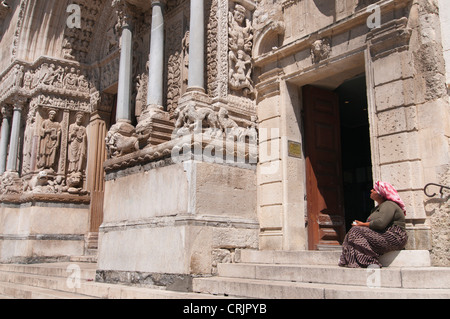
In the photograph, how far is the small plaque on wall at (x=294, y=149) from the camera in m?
→ 6.68

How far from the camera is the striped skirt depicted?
4.50 metres

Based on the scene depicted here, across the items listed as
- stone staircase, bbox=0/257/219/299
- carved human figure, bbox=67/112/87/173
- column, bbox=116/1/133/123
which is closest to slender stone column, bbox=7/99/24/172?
carved human figure, bbox=67/112/87/173

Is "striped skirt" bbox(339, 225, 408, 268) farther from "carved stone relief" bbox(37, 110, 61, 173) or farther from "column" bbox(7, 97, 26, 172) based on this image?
"column" bbox(7, 97, 26, 172)

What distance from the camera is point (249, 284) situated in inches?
183

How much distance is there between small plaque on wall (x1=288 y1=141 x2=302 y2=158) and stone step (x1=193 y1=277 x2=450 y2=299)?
2178 mm

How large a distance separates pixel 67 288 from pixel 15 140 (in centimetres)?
706

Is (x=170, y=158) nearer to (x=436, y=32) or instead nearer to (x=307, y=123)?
(x=307, y=123)

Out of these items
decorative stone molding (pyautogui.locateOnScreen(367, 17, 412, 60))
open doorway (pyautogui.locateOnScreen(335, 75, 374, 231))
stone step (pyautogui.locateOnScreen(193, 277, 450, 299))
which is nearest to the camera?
stone step (pyautogui.locateOnScreen(193, 277, 450, 299))

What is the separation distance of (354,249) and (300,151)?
8.06 ft

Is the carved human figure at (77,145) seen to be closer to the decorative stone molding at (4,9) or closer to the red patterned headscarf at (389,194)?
the decorative stone molding at (4,9)

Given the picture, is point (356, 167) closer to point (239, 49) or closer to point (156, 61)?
point (239, 49)

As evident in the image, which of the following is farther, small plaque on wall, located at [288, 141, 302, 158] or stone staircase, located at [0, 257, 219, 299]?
small plaque on wall, located at [288, 141, 302, 158]

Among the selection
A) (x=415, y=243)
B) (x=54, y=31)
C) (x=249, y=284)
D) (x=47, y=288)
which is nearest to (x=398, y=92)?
(x=415, y=243)

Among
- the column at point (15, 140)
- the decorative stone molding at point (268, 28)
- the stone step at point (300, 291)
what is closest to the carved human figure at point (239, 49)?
the decorative stone molding at point (268, 28)
